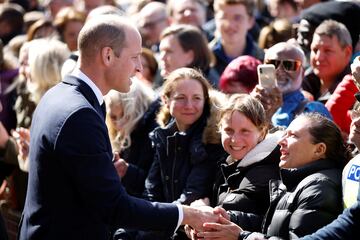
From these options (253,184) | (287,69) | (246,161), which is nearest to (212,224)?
(253,184)

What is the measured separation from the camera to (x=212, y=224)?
14.5 feet

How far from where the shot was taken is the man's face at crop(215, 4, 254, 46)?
7629mm

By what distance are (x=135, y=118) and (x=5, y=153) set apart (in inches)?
57.5

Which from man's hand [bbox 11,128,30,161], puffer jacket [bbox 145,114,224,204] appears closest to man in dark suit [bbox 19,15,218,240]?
puffer jacket [bbox 145,114,224,204]

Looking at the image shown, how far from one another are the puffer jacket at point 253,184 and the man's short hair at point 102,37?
1127mm

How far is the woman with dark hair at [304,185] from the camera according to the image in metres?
4.20

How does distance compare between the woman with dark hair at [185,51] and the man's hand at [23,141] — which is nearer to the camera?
the man's hand at [23,141]

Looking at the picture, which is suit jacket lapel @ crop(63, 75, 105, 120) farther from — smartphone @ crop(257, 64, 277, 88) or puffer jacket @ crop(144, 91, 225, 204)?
smartphone @ crop(257, 64, 277, 88)

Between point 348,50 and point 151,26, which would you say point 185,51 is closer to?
point 348,50

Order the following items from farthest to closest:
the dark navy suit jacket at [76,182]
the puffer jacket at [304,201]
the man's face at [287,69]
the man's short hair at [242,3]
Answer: the man's short hair at [242,3] → the man's face at [287,69] → the puffer jacket at [304,201] → the dark navy suit jacket at [76,182]

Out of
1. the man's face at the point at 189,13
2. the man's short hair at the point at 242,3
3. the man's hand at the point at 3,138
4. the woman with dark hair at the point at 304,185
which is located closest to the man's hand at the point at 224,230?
the woman with dark hair at the point at 304,185

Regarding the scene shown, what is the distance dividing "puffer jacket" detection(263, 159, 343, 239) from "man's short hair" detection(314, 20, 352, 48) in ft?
5.84

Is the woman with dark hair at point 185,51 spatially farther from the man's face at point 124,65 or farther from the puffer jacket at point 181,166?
the man's face at point 124,65

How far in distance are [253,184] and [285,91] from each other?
1119mm
